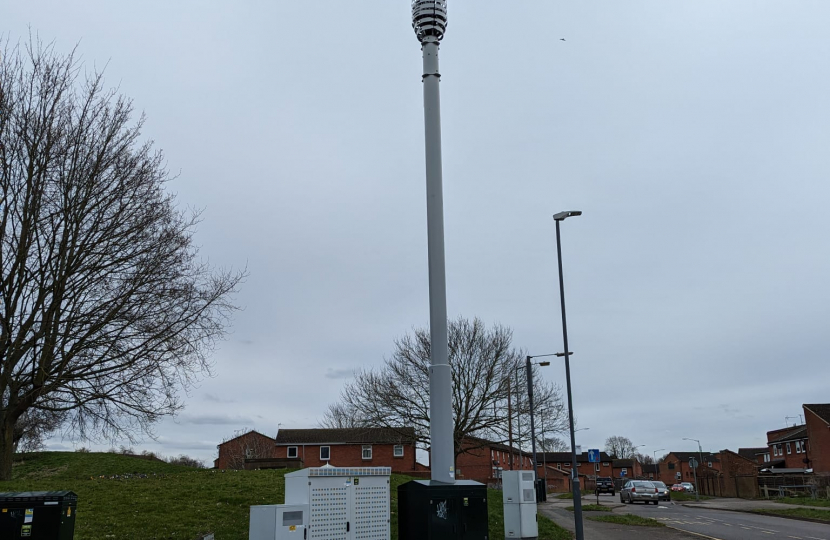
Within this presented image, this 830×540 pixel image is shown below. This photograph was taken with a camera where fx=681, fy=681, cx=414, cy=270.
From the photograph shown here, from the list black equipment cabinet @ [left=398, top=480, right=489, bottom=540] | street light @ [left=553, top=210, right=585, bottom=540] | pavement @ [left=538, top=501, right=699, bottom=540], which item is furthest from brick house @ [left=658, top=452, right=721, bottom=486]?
black equipment cabinet @ [left=398, top=480, right=489, bottom=540]

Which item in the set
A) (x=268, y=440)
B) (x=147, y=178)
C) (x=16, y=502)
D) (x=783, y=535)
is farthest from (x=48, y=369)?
(x=268, y=440)

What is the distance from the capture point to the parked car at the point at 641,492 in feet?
147

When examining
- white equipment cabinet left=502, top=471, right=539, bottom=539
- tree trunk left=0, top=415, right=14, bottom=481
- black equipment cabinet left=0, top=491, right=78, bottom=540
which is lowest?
white equipment cabinet left=502, top=471, right=539, bottom=539

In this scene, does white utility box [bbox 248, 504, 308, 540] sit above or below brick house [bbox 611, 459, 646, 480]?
above

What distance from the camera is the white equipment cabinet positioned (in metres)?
18.7

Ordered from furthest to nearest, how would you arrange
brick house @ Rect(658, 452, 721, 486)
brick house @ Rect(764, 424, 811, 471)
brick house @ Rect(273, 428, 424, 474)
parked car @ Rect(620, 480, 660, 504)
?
brick house @ Rect(658, 452, 721, 486)
brick house @ Rect(764, 424, 811, 471)
brick house @ Rect(273, 428, 424, 474)
parked car @ Rect(620, 480, 660, 504)

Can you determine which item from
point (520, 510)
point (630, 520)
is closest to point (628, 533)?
point (630, 520)

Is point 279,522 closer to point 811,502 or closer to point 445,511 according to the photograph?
point 445,511

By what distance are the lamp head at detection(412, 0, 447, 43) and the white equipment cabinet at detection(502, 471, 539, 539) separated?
12088 millimetres

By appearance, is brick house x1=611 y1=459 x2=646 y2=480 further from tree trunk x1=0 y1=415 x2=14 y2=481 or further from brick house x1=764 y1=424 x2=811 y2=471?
tree trunk x1=0 y1=415 x2=14 y2=481

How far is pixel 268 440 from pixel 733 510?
Result: 3863 cm

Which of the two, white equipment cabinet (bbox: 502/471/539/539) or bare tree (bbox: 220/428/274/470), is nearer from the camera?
white equipment cabinet (bbox: 502/471/539/539)

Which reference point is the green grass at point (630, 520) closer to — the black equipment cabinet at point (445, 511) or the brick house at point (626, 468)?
the black equipment cabinet at point (445, 511)

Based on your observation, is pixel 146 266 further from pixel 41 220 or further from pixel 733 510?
pixel 733 510
